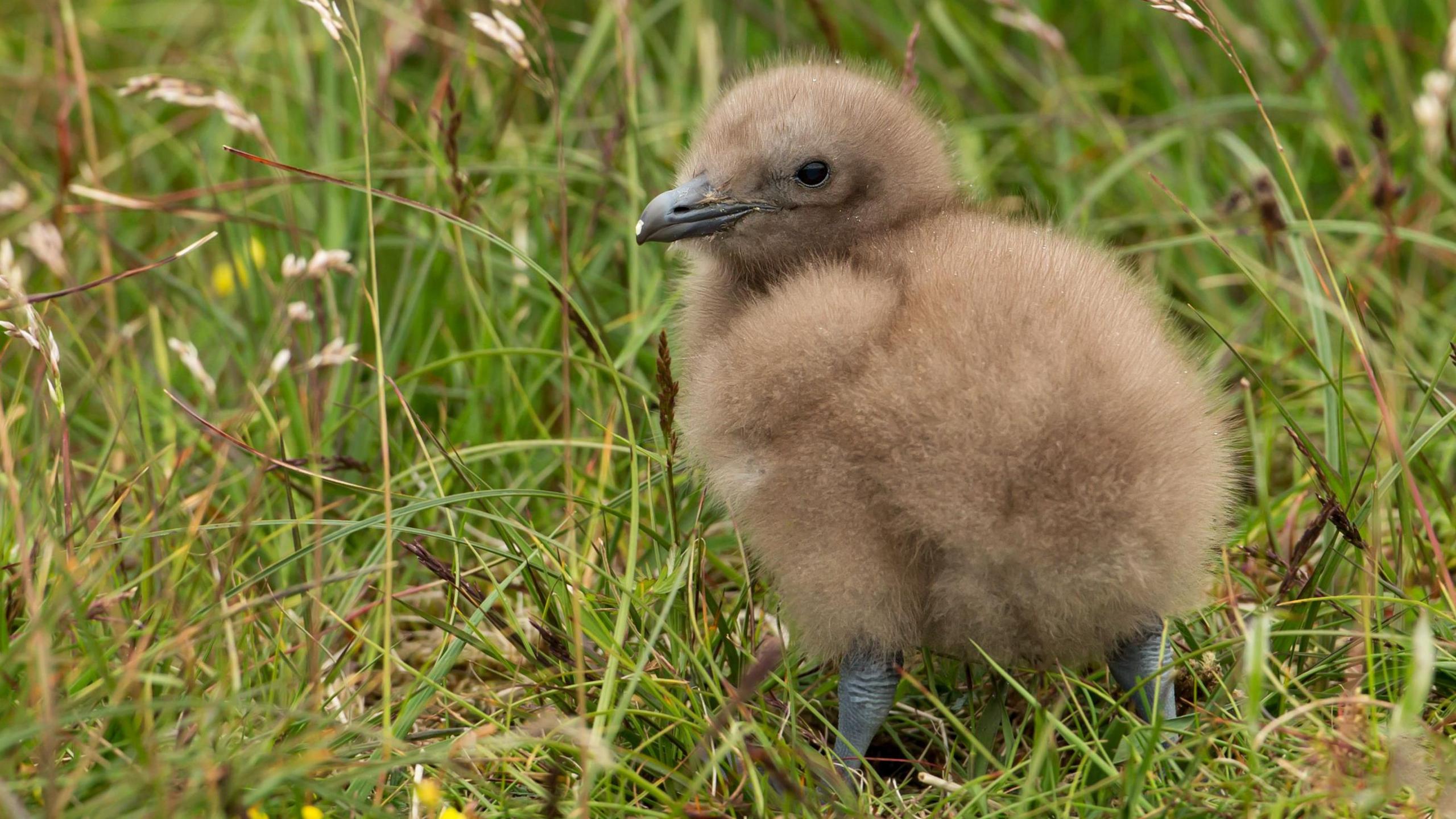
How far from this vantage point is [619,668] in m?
2.79

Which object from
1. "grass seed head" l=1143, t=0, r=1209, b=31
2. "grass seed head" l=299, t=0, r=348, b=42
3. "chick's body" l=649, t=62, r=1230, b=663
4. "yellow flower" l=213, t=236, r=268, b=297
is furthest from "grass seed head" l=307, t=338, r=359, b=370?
"grass seed head" l=1143, t=0, r=1209, b=31

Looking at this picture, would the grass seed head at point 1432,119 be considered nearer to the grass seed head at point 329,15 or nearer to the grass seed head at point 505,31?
the grass seed head at point 505,31

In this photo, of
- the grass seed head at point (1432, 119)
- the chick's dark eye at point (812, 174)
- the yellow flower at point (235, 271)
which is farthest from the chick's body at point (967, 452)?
the yellow flower at point (235, 271)

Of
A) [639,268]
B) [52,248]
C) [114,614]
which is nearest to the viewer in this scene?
[114,614]

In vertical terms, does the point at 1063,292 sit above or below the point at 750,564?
above

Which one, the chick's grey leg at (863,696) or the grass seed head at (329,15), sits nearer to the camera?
the chick's grey leg at (863,696)

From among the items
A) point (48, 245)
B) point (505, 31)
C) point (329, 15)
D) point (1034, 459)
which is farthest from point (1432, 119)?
point (48, 245)

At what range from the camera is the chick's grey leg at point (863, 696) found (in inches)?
101

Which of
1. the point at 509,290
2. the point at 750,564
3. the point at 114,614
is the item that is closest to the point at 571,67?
the point at 509,290

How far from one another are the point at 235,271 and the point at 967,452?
2.34 metres

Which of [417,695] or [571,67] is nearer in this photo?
[417,695]

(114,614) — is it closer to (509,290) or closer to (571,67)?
(509,290)

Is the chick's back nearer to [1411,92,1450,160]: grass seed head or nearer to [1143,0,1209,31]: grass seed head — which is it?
[1143,0,1209,31]: grass seed head

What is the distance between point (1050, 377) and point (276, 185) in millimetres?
2668
